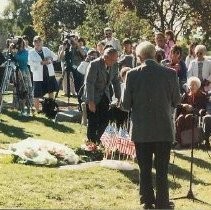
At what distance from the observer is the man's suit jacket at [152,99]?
692 cm

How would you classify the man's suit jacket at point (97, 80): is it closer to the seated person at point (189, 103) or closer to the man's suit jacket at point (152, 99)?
the seated person at point (189, 103)

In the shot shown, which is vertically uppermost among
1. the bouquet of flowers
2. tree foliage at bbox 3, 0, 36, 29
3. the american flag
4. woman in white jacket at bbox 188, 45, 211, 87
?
tree foliage at bbox 3, 0, 36, 29

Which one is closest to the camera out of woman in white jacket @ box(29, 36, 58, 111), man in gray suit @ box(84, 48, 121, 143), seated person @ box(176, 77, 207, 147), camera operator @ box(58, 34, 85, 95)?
man in gray suit @ box(84, 48, 121, 143)

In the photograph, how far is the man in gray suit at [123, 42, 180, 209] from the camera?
6.93 metres

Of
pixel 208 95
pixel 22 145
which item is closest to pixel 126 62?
pixel 208 95

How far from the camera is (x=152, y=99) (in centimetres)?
694

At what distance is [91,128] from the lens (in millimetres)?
10469

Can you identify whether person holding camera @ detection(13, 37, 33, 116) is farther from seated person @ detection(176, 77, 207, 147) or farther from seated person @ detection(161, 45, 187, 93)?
seated person @ detection(176, 77, 207, 147)

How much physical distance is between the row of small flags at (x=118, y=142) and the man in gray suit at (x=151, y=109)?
2.97 m

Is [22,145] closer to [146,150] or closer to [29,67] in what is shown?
[146,150]

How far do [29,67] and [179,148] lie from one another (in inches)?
227

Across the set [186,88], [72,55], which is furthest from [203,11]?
[186,88]

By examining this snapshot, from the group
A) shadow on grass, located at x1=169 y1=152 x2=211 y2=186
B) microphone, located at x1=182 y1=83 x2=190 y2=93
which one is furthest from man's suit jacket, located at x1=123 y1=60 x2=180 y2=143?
microphone, located at x1=182 y1=83 x2=190 y2=93

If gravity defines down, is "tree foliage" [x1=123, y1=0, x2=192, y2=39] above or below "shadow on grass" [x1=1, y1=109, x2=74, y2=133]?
above
